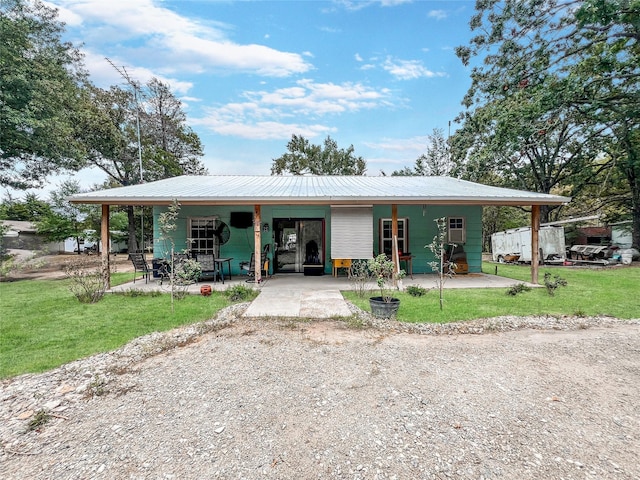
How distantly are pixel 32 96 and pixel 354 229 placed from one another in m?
11.6

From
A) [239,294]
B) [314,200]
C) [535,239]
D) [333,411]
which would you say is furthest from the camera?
[535,239]

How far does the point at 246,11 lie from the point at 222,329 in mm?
9324

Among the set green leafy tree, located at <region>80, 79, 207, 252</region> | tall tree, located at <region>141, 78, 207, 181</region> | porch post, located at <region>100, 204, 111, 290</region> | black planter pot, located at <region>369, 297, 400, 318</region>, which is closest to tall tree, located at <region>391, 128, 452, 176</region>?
green leafy tree, located at <region>80, 79, 207, 252</region>

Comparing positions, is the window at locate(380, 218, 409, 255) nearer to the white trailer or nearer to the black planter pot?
the black planter pot

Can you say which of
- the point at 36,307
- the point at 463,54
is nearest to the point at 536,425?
the point at 36,307

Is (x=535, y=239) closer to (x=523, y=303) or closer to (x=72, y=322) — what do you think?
(x=523, y=303)

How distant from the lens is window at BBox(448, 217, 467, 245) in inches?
412

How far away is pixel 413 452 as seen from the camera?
211 centimetres

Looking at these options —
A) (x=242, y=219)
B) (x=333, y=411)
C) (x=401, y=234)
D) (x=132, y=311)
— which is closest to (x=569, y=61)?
(x=401, y=234)

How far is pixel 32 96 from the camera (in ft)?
33.9

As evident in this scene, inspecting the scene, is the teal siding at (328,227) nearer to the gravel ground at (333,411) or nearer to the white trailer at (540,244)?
the white trailer at (540,244)

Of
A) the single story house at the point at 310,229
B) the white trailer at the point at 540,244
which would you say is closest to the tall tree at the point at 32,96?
the single story house at the point at 310,229

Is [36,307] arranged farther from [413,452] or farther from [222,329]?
[413,452]

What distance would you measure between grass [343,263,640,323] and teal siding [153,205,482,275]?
291 centimetres
